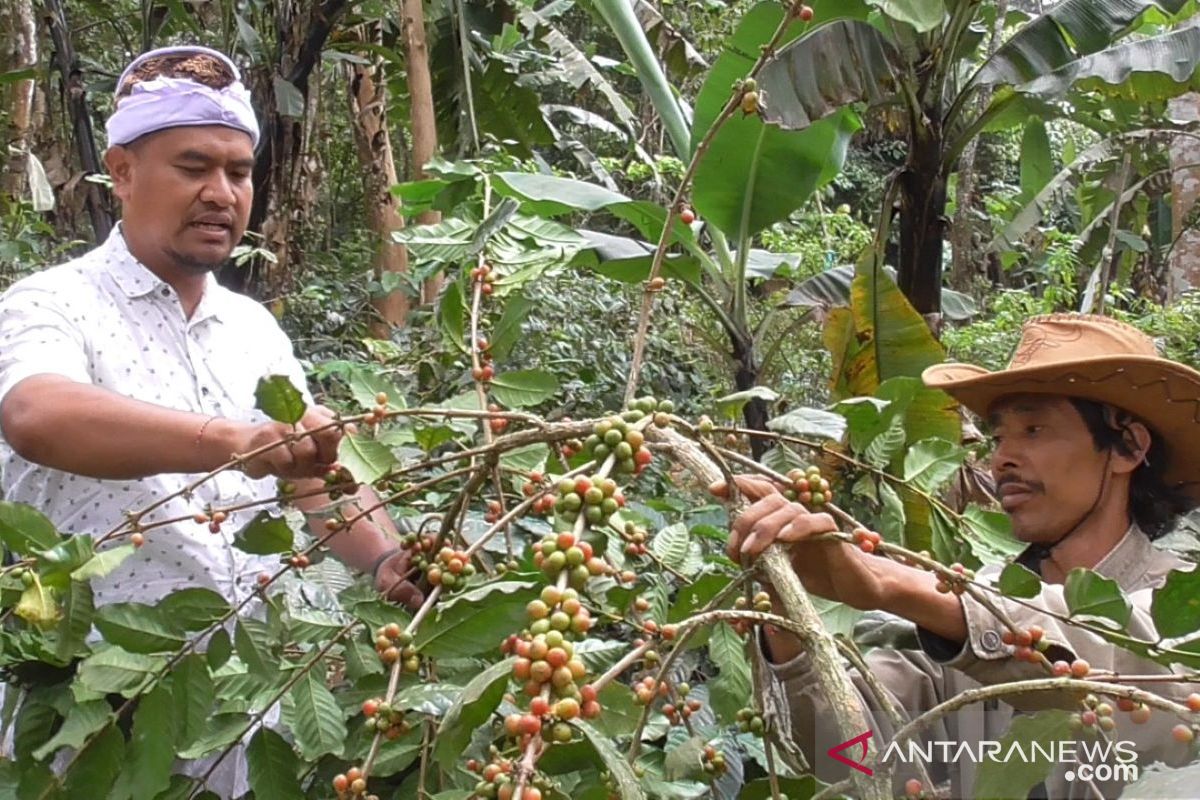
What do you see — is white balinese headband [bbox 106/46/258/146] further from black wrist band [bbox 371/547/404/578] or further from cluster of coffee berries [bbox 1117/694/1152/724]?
cluster of coffee berries [bbox 1117/694/1152/724]

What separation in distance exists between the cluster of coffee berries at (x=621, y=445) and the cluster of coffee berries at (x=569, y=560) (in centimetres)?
16

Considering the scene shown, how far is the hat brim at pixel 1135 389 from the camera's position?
1.78 meters

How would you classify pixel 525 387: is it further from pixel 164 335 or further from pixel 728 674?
pixel 164 335

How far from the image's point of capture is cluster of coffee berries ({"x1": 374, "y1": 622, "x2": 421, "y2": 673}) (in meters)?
1.12

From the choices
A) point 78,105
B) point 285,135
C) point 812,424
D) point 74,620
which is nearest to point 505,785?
point 74,620

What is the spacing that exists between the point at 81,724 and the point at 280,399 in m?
0.46

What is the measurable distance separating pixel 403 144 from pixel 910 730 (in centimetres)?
867

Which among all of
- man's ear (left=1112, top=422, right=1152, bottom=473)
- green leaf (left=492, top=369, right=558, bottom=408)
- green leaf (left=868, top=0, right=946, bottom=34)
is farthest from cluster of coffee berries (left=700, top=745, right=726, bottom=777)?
green leaf (left=868, top=0, right=946, bottom=34)

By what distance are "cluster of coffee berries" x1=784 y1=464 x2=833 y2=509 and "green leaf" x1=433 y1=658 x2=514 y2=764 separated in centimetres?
43

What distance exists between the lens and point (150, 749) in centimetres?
125

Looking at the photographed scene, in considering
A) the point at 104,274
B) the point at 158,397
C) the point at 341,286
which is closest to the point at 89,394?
the point at 158,397

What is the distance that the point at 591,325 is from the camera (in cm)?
502

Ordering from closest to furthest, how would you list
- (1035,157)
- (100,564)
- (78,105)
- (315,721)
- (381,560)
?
(100,564) < (315,721) < (381,560) < (78,105) < (1035,157)

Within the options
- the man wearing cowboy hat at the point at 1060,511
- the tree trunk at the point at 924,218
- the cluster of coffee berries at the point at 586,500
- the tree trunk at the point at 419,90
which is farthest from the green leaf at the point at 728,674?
the tree trunk at the point at 419,90
